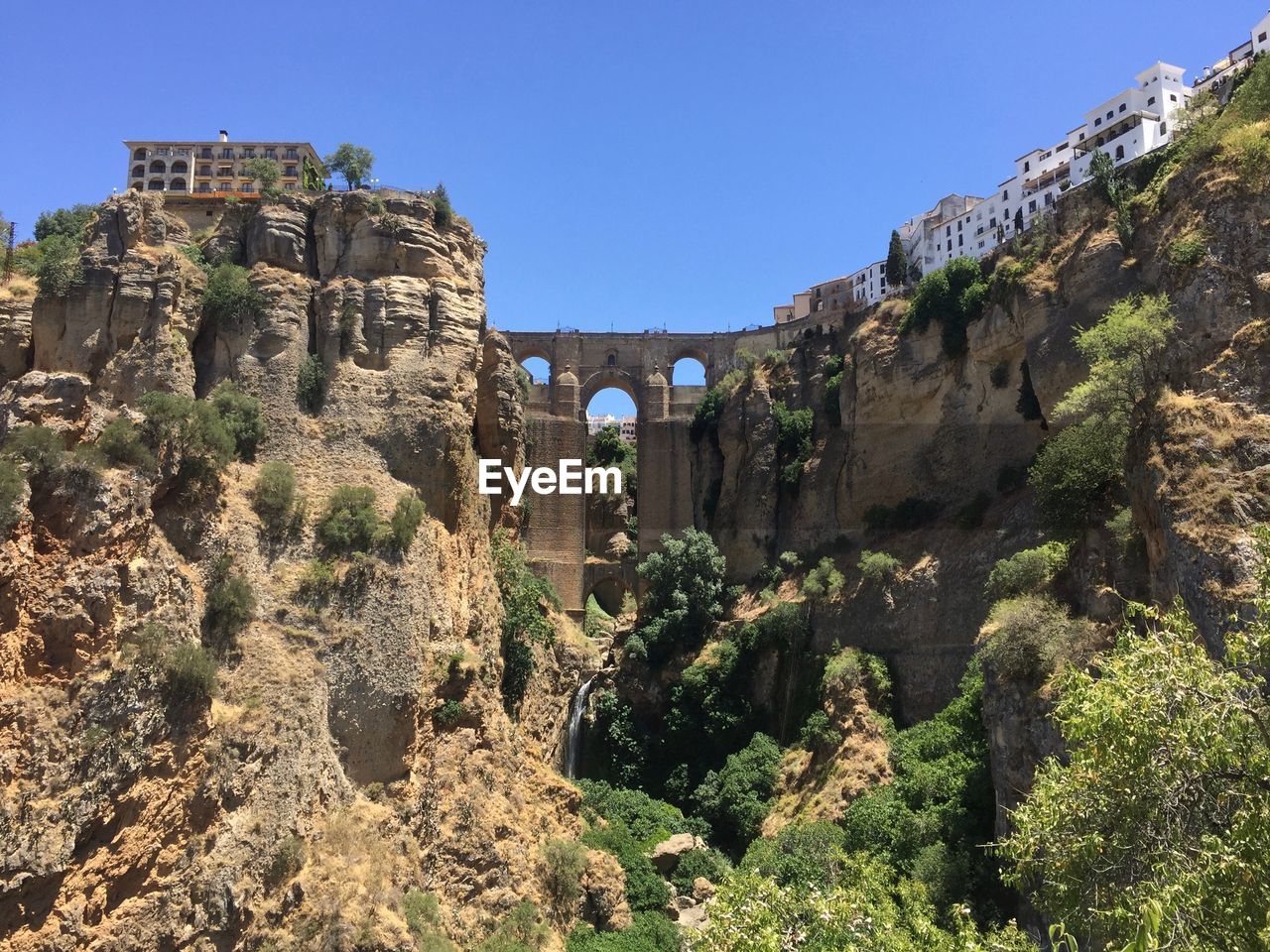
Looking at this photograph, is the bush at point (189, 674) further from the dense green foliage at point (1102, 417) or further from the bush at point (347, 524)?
the dense green foliage at point (1102, 417)

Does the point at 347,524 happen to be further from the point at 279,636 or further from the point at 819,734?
the point at 819,734

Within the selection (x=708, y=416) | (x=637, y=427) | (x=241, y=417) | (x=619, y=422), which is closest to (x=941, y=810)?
(x=241, y=417)

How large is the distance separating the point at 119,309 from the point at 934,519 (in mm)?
23735

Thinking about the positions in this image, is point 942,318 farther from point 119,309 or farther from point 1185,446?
point 119,309

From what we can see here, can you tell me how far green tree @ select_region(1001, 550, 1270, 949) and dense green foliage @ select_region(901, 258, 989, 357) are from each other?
25.4 metres

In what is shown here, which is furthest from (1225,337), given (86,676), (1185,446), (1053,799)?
(86,676)

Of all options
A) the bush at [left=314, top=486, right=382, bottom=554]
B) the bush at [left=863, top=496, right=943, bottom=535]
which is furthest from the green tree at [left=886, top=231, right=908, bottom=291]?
the bush at [left=314, top=486, right=382, bottom=554]

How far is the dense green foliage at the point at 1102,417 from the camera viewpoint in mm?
21781

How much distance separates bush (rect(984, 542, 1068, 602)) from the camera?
2253cm

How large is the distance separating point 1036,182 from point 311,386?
133ft

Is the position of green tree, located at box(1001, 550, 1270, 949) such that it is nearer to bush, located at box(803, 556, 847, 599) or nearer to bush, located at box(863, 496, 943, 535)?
bush, located at box(803, 556, 847, 599)

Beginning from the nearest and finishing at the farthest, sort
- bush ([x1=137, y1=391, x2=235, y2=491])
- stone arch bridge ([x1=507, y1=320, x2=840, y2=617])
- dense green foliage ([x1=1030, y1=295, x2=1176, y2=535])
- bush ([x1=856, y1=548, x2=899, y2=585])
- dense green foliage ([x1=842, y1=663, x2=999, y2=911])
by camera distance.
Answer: bush ([x1=137, y1=391, x2=235, y2=491])
dense green foliage ([x1=842, y1=663, x2=999, y2=911])
dense green foliage ([x1=1030, y1=295, x2=1176, y2=535])
bush ([x1=856, y1=548, x2=899, y2=585])
stone arch bridge ([x1=507, y1=320, x2=840, y2=617])

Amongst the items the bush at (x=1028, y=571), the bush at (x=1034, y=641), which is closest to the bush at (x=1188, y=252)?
the bush at (x=1028, y=571)

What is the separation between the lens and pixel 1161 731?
370 inches
